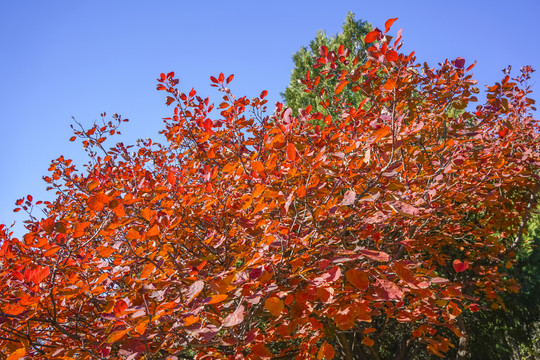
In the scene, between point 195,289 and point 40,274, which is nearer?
point 195,289

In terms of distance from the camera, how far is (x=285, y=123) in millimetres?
1957

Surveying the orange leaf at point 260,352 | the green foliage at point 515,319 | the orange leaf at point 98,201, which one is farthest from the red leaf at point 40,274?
the green foliage at point 515,319

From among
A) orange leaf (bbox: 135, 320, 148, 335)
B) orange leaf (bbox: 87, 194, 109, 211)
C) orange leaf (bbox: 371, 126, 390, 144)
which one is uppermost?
orange leaf (bbox: 87, 194, 109, 211)

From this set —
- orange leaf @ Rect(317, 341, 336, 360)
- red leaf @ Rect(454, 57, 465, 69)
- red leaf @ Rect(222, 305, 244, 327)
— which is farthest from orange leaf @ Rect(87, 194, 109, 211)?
red leaf @ Rect(454, 57, 465, 69)

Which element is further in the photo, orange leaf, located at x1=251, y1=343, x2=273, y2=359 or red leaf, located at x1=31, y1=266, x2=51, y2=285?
orange leaf, located at x1=251, y1=343, x2=273, y2=359

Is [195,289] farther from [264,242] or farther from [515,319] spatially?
[515,319]

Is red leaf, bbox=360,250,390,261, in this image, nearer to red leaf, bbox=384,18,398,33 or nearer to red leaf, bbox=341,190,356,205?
red leaf, bbox=341,190,356,205

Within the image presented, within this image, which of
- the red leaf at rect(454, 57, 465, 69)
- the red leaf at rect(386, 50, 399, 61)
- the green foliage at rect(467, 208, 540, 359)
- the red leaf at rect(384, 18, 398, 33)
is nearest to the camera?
the red leaf at rect(384, 18, 398, 33)

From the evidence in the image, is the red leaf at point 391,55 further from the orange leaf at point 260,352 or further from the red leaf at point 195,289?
the orange leaf at point 260,352

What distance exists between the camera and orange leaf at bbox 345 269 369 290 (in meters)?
1.42

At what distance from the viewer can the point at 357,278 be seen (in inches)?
56.6

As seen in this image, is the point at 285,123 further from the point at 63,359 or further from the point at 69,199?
the point at 69,199

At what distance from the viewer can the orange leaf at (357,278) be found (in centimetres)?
142

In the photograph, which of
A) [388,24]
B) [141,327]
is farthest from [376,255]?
[388,24]
